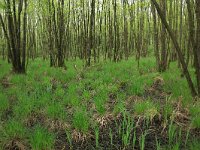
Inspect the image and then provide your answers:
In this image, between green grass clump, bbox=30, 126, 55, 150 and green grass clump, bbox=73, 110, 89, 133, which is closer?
green grass clump, bbox=30, 126, 55, 150

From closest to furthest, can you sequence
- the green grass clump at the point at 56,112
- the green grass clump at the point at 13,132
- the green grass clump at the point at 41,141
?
the green grass clump at the point at 41,141
the green grass clump at the point at 13,132
the green grass clump at the point at 56,112

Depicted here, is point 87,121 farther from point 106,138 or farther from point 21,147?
point 21,147

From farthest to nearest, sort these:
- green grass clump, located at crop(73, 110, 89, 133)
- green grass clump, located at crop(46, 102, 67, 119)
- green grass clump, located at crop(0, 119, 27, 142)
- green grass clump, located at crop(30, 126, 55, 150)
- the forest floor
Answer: green grass clump, located at crop(46, 102, 67, 119) < green grass clump, located at crop(73, 110, 89, 133) < green grass clump, located at crop(0, 119, 27, 142) < the forest floor < green grass clump, located at crop(30, 126, 55, 150)

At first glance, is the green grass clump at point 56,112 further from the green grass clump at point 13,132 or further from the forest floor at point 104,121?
the green grass clump at point 13,132

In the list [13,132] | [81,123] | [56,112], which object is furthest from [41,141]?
[56,112]

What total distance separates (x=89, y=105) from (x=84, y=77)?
368 centimetres

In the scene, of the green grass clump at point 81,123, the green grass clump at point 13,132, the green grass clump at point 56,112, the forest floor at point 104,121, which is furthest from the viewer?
the green grass clump at point 56,112

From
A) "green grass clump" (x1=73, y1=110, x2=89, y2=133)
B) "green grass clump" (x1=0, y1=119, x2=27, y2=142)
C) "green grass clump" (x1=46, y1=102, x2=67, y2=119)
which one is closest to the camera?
"green grass clump" (x1=0, y1=119, x2=27, y2=142)

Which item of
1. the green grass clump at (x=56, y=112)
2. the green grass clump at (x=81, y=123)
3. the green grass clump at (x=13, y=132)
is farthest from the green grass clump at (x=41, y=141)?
the green grass clump at (x=56, y=112)

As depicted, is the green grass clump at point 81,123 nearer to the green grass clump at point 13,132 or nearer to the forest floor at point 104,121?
the forest floor at point 104,121

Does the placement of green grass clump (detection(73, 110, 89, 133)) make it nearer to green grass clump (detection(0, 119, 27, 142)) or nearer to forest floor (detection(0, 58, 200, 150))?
forest floor (detection(0, 58, 200, 150))

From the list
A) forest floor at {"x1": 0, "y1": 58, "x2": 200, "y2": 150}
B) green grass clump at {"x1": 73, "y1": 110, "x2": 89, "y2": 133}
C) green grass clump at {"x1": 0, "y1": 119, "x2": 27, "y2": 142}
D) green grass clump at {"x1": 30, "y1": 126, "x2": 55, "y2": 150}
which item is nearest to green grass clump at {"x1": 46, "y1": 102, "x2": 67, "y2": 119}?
forest floor at {"x1": 0, "y1": 58, "x2": 200, "y2": 150}

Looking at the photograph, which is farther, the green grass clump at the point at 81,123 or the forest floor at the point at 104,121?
the green grass clump at the point at 81,123

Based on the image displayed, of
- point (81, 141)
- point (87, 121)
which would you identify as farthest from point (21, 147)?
point (87, 121)
